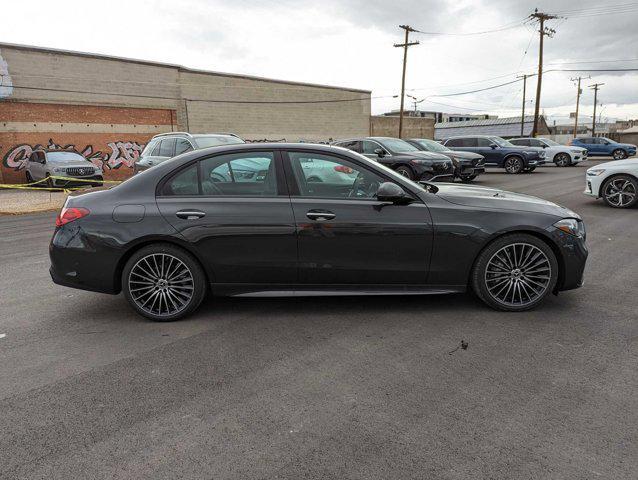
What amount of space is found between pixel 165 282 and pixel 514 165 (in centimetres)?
2038

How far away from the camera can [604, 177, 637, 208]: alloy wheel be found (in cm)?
1055

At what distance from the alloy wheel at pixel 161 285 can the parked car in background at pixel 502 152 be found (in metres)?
20.1

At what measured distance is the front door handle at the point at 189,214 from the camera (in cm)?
431

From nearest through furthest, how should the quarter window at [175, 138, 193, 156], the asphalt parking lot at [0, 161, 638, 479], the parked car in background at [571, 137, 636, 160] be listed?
1. the asphalt parking lot at [0, 161, 638, 479]
2. the quarter window at [175, 138, 193, 156]
3. the parked car in background at [571, 137, 636, 160]

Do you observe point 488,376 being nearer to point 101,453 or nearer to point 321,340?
point 321,340

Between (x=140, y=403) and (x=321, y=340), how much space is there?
1469mm

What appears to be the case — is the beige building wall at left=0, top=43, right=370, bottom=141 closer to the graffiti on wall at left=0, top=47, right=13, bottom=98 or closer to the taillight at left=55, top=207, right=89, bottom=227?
the graffiti on wall at left=0, top=47, right=13, bottom=98

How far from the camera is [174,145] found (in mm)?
12492

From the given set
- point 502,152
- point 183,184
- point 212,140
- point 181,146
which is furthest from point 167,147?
point 502,152


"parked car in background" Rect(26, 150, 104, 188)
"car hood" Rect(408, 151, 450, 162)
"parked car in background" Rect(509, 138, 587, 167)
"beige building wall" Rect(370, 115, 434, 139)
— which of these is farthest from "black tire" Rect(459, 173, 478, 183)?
"beige building wall" Rect(370, 115, 434, 139)

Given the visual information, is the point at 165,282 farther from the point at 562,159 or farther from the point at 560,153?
the point at 562,159

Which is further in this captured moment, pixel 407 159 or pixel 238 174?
pixel 407 159

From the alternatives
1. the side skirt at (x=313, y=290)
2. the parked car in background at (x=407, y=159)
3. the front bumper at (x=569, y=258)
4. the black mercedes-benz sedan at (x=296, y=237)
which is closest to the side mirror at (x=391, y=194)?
the black mercedes-benz sedan at (x=296, y=237)

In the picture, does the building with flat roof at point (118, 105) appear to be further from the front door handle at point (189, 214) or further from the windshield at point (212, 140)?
the front door handle at point (189, 214)
